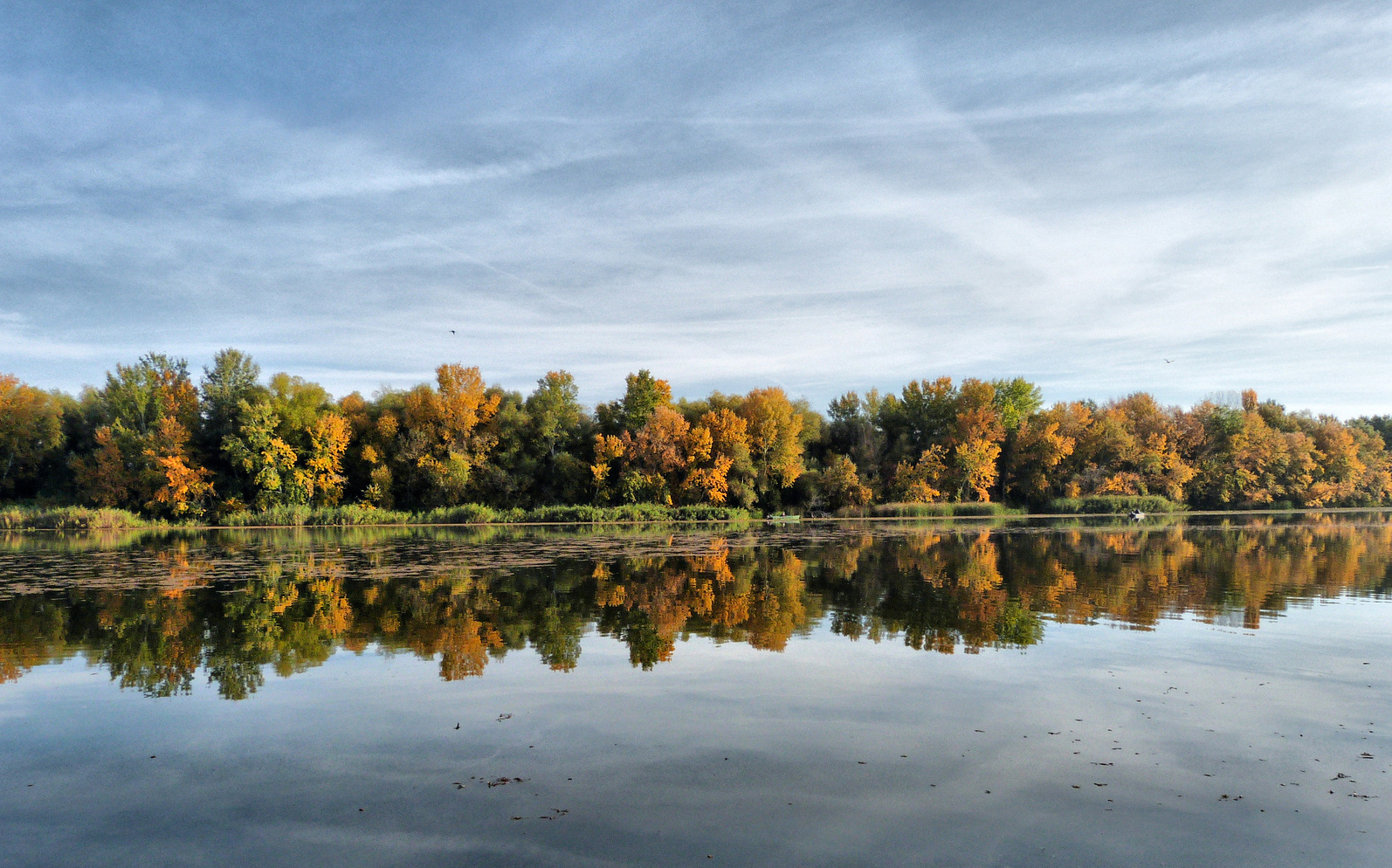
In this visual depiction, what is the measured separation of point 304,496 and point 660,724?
4547cm

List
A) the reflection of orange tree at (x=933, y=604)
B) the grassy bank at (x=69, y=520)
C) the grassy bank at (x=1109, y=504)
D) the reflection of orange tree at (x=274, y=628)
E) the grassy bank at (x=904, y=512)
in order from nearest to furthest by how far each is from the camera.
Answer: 1. the reflection of orange tree at (x=274, y=628)
2. the reflection of orange tree at (x=933, y=604)
3. the grassy bank at (x=69, y=520)
4. the grassy bank at (x=904, y=512)
5. the grassy bank at (x=1109, y=504)

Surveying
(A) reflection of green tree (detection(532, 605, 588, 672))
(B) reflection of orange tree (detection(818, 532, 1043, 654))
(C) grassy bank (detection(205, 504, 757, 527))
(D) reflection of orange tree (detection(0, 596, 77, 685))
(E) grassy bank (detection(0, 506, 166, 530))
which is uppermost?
(B) reflection of orange tree (detection(818, 532, 1043, 654))

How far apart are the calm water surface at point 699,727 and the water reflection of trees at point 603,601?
0.11 m

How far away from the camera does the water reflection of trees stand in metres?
9.86

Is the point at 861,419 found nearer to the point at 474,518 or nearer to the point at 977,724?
the point at 474,518

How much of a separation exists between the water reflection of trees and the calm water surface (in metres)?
0.11

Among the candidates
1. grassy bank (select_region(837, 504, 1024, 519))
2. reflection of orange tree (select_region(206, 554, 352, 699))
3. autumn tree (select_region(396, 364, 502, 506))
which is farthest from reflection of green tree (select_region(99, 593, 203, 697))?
grassy bank (select_region(837, 504, 1024, 519))

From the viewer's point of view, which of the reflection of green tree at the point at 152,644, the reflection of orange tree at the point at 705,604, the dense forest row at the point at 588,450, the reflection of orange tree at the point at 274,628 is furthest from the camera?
the dense forest row at the point at 588,450

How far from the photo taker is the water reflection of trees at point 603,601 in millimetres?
9859

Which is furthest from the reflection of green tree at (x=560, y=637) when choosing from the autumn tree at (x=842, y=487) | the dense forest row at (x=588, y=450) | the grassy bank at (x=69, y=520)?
the autumn tree at (x=842, y=487)

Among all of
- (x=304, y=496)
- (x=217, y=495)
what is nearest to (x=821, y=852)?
(x=304, y=496)

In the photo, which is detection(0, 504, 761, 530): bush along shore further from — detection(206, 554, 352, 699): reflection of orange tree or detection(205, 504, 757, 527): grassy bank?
detection(206, 554, 352, 699): reflection of orange tree

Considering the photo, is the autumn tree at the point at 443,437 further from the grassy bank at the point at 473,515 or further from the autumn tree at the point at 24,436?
the autumn tree at the point at 24,436

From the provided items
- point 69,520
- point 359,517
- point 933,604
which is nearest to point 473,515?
point 359,517
